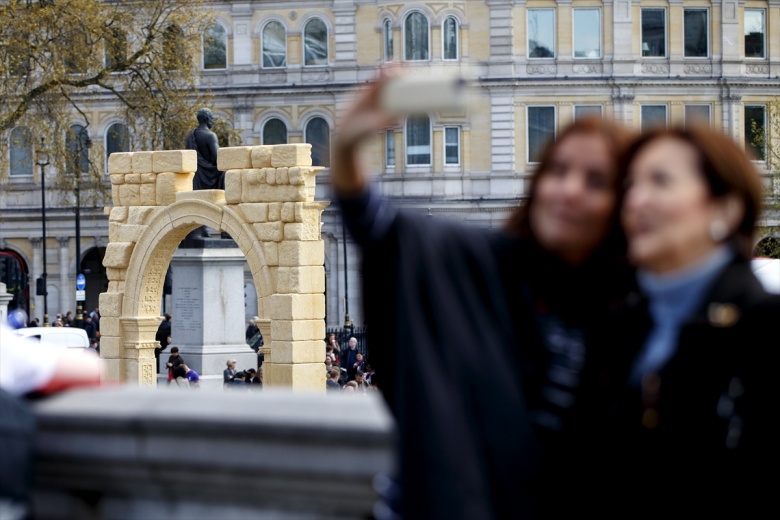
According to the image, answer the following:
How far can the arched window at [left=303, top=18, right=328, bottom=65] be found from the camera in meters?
53.8

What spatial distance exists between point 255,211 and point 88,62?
1536cm

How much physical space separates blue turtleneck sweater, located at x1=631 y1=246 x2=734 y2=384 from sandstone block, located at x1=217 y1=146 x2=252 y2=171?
57.1 feet

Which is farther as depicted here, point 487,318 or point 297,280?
point 297,280

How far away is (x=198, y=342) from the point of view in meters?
22.9

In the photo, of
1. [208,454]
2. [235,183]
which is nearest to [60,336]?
[235,183]

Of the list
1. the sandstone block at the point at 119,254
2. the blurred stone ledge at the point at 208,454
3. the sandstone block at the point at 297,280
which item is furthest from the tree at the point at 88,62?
the blurred stone ledge at the point at 208,454

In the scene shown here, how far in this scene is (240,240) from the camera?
20516 millimetres

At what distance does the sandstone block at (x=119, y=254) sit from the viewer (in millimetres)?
21469

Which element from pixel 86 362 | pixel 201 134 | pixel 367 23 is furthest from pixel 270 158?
pixel 367 23

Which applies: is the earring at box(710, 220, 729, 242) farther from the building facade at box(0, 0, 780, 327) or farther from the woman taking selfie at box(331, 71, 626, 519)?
the building facade at box(0, 0, 780, 327)

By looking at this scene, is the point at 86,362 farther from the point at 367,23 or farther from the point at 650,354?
the point at 367,23

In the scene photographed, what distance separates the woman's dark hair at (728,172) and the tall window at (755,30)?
5249 centimetres

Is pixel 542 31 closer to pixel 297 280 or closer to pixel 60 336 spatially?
pixel 60 336

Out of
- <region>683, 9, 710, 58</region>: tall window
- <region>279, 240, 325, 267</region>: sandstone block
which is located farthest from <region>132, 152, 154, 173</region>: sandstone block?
<region>683, 9, 710, 58</region>: tall window
